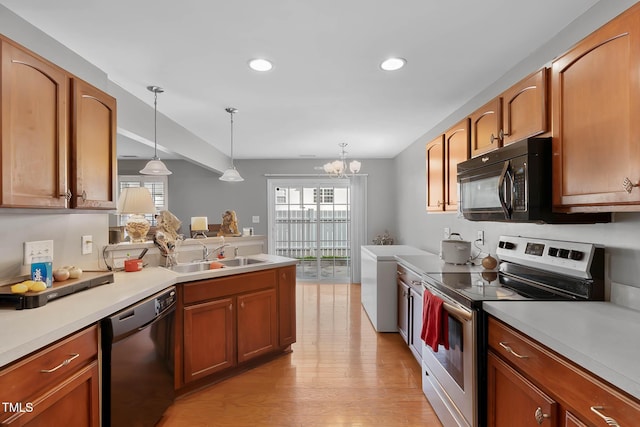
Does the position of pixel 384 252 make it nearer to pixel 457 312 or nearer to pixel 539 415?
pixel 457 312

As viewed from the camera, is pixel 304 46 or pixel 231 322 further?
pixel 231 322

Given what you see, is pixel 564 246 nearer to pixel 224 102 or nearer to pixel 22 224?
pixel 224 102

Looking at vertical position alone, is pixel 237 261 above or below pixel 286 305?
above

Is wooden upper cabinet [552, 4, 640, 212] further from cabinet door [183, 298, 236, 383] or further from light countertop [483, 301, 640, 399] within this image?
cabinet door [183, 298, 236, 383]

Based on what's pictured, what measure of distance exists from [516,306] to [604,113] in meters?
0.88

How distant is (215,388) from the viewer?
2373 millimetres

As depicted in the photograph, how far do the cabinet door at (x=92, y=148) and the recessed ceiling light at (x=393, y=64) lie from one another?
1.84 m

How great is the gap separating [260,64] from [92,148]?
1.18 m

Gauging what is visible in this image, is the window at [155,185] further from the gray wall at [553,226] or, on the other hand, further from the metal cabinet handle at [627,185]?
the metal cabinet handle at [627,185]

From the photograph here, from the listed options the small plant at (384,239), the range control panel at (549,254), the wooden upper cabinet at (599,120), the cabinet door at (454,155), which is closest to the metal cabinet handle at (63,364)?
the wooden upper cabinet at (599,120)

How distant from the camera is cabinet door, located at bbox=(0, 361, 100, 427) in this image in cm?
106

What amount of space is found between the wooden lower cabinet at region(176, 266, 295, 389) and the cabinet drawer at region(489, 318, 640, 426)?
182 cm

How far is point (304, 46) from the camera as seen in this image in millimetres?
1958

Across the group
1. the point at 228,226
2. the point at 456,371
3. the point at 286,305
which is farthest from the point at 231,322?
the point at 456,371
